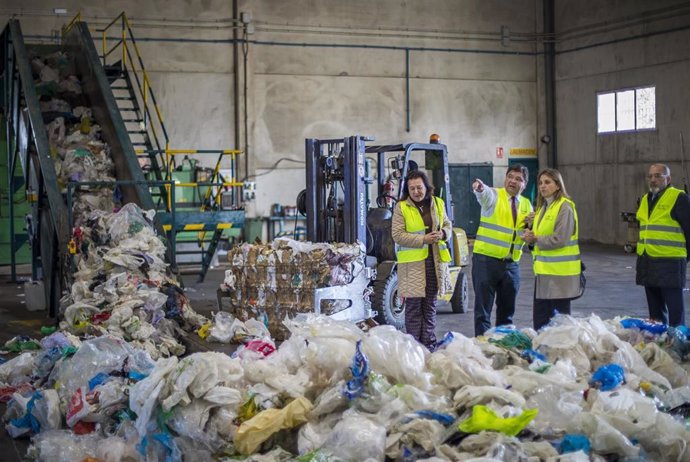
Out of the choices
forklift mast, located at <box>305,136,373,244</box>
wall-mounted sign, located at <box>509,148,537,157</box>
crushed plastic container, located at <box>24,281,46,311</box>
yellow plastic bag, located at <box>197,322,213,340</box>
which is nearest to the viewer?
yellow plastic bag, located at <box>197,322,213,340</box>

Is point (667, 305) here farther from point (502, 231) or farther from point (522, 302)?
point (522, 302)

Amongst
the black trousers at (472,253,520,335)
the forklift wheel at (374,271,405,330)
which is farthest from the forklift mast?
the black trousers at (472,253,520,335)

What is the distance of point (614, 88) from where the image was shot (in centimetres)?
1947

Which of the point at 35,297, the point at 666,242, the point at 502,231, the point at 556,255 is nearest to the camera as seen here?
the point at 556,255

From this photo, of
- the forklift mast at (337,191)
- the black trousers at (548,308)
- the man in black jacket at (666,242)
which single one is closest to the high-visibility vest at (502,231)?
the black trousers at (548,308)

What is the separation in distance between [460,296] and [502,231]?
137 inches

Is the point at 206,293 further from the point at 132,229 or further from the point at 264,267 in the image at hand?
the point at 264,267

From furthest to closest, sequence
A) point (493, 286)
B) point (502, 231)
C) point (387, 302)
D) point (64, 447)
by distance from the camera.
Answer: point (387, 302) → point (493, 286) → point (502, 231) → point (64, 447)

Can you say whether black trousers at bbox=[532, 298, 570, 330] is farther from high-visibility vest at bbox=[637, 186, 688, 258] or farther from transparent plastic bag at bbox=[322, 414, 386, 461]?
transparent plastic bag at bbox=[322, 414, 386, 461]

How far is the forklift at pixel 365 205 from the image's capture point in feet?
31.5

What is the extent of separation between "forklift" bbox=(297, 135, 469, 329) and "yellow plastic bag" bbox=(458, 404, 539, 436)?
5092 mm

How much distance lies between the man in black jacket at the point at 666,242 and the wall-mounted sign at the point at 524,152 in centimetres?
1311

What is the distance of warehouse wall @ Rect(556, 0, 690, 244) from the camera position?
1808 cm

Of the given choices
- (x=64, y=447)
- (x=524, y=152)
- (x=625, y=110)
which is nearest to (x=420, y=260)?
(x=64, y=447)
